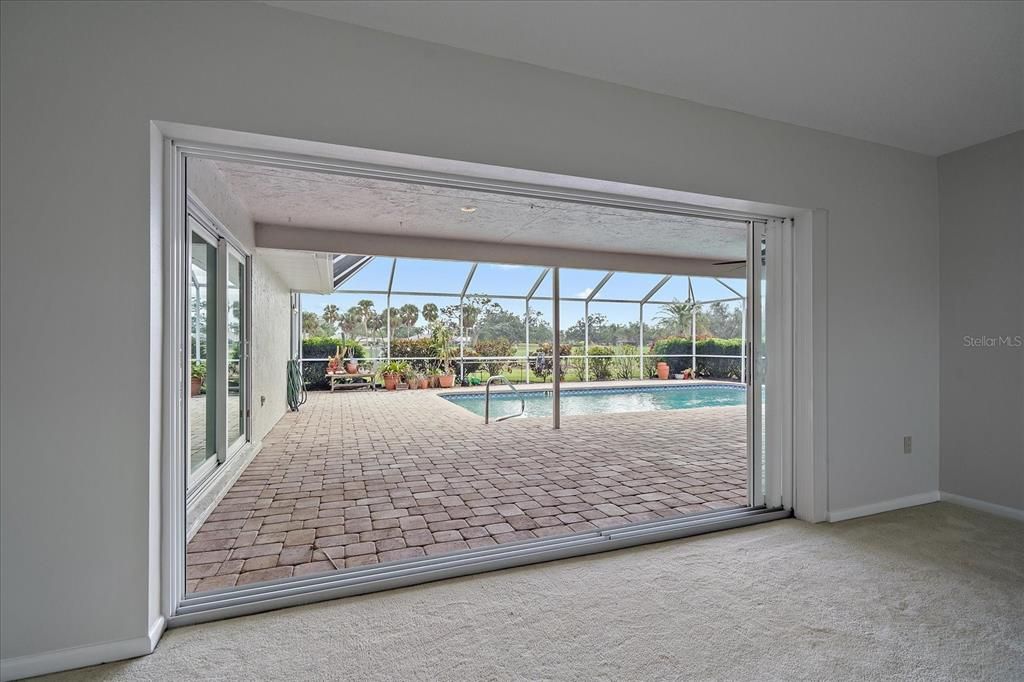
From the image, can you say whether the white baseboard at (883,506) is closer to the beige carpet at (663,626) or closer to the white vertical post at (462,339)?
the beige carpet at (663,626)

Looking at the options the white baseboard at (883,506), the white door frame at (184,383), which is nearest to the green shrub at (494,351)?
the white baseboard at (883,506)

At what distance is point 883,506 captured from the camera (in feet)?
10.7

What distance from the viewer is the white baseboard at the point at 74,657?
1.62 meters

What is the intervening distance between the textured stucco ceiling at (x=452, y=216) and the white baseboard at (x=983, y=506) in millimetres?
2313

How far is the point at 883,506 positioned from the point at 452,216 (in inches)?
173

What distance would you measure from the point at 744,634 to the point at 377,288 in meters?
11.0

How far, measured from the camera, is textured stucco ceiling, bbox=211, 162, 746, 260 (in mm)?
4246

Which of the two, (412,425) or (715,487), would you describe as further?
(412,425)

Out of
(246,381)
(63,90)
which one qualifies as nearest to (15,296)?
(63,90)

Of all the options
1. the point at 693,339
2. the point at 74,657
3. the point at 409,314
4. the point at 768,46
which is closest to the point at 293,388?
the point at 409,314

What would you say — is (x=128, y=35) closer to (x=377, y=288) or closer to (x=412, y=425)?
(x=412, y=425)

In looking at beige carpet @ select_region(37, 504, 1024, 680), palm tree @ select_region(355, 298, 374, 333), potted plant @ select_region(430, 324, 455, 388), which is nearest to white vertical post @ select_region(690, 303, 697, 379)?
potted plant @ select_region(430, 324, 455, 388)

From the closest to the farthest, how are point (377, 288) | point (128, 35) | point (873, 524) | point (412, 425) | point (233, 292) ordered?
point (128, 35) → point (873, 524) → point (233, 292) → point (412, 425) → point (377, 288)

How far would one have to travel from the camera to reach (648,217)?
5430 millimetres
